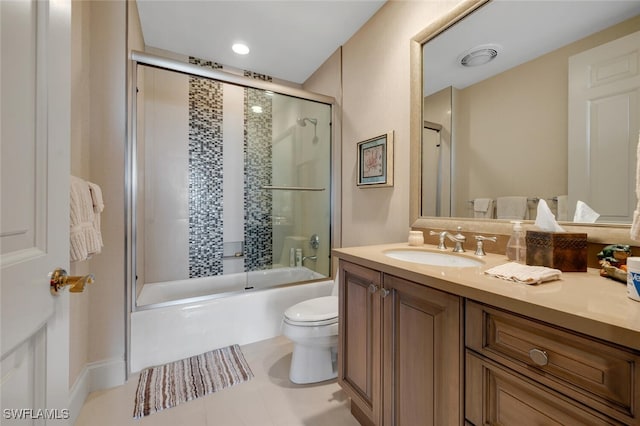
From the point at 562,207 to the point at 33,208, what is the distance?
66.0 inches

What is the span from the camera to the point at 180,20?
2.07m

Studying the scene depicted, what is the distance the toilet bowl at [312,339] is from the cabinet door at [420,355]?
572 mm

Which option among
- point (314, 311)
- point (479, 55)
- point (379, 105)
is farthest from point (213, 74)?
point (314, 311)

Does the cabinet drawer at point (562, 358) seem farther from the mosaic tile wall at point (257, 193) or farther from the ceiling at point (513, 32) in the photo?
the mosaic tile wall at point (257, 193)

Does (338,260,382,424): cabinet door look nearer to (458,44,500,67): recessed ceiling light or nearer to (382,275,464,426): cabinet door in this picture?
(382,275,464,426): cabinet door

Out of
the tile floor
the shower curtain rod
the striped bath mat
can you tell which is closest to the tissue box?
the tile floor

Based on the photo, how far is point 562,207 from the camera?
104 centimetres

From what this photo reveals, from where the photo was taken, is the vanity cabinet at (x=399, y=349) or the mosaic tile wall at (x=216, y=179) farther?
the mosaic tile wall at (x=216, y=179)

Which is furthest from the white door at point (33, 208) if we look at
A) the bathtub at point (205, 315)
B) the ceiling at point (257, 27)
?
the ceiling at point (257, 27)

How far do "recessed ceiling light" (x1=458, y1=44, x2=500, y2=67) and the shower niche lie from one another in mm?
1379

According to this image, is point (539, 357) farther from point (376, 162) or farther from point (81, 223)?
point (81, 223)

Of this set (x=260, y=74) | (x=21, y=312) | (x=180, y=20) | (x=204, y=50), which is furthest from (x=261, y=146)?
(x=21, y=312)

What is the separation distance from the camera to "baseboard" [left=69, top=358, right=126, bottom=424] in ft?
4.77

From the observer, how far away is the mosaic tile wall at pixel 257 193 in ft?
9.29
